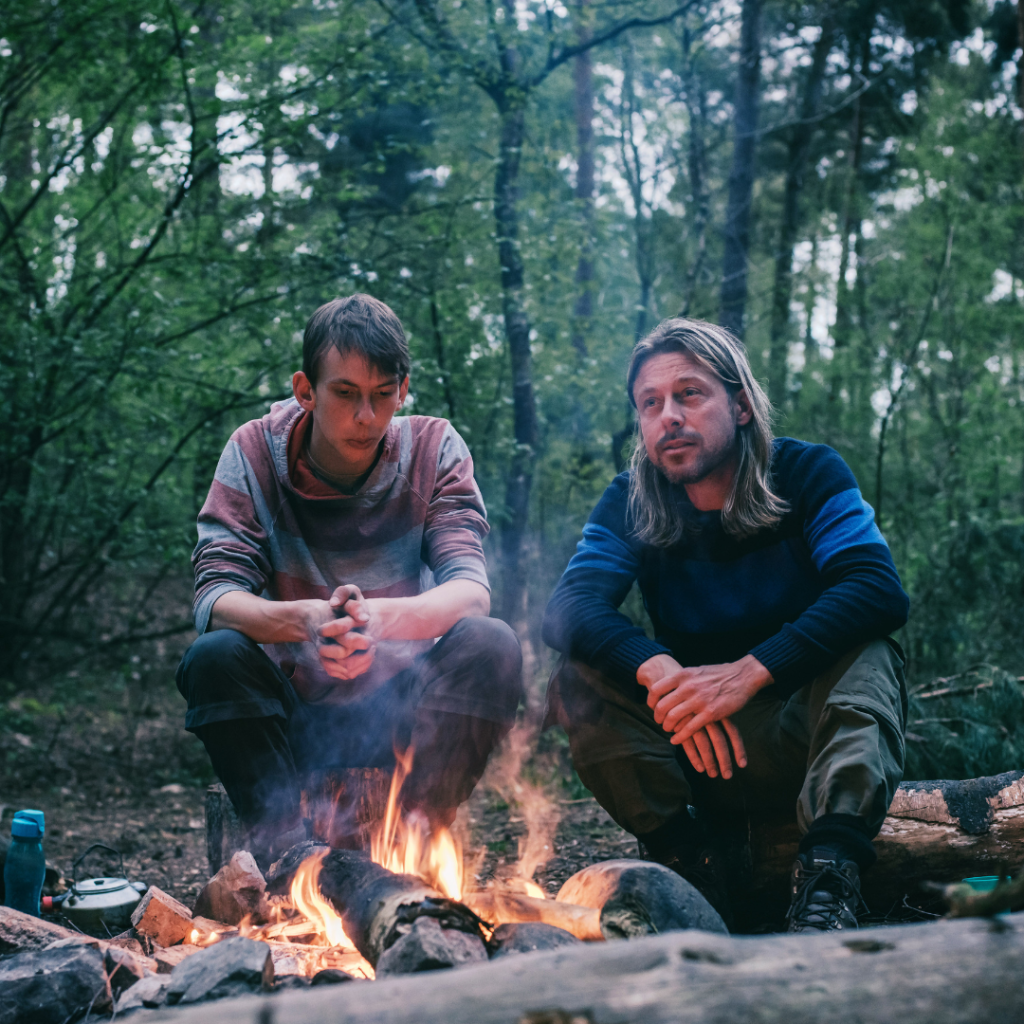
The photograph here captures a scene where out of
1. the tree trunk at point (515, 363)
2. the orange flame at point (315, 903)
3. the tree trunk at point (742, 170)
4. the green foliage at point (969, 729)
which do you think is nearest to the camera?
the orange flame at point (315, 903)

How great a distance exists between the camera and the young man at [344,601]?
96.8 inches

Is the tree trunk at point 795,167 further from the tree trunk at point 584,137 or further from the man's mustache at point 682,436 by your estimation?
the man's mustache at point 682,436

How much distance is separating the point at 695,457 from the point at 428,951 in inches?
64.5

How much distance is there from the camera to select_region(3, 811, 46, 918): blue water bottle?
105 inches

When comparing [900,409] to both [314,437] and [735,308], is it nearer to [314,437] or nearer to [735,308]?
[735,308]

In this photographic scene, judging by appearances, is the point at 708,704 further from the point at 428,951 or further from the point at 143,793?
the point at 143,793

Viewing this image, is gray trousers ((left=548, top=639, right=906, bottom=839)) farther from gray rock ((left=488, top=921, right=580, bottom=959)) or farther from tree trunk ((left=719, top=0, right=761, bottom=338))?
tree trunk ((left=719, top=0, right=761, bottom=338))

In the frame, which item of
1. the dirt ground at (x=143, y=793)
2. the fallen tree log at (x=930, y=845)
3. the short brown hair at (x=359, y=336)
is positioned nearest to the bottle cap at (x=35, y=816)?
the dirt ground at (x=143, y=793)

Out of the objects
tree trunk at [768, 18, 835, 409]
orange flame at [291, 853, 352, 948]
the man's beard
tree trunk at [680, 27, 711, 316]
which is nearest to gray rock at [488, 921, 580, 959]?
orange flame at [291, 853, 352, 948]

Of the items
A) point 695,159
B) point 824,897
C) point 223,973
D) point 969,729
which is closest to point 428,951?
point 223,973

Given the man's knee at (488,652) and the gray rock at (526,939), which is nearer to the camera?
the gray rock at (526,939)

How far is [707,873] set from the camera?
2.48 metres

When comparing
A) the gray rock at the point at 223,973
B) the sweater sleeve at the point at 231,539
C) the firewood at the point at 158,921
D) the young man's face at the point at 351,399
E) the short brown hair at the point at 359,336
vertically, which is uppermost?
the short brown hair at the point at 359,336

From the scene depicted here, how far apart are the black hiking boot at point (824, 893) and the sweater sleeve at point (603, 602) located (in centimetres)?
69
